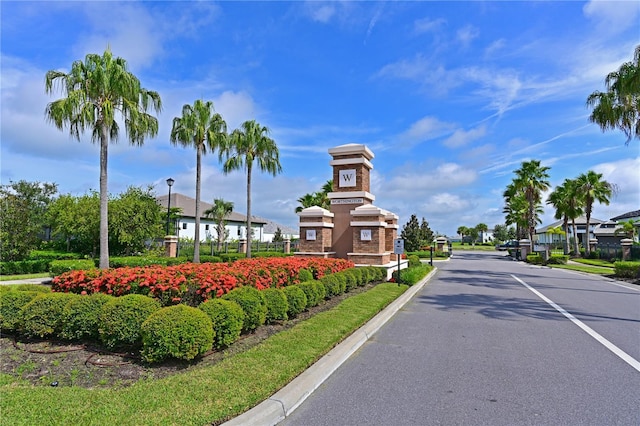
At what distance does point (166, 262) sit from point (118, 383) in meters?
16.3

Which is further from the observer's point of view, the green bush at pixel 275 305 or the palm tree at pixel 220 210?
the palm tree at pixel 220 210

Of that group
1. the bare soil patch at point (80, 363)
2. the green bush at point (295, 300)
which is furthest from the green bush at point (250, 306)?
the green bush at point (295, 300)

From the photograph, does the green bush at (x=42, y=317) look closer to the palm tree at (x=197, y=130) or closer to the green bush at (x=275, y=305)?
the green bush at (x=275, y=305)

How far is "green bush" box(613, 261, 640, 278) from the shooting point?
748 inches

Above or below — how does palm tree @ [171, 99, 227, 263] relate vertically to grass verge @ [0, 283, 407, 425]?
above

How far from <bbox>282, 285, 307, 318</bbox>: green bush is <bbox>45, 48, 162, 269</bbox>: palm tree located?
1022 centimetres

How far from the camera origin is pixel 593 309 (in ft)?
34.0

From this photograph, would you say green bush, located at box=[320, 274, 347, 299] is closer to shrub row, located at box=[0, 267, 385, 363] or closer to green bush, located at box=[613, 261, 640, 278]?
shrub row, located at box=[0, 267, 385, 363]

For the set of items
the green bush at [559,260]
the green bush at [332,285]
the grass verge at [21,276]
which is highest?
the green bush at [332,285]

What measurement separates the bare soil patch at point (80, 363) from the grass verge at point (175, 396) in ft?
0.80

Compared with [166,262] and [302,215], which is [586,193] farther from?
[166,262]

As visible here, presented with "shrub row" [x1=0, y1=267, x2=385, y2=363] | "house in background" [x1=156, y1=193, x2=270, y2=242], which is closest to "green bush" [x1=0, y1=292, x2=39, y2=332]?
"shrub row" [x1=0, y1=267, x2=385, y2=363]

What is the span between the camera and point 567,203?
39594 millimetres

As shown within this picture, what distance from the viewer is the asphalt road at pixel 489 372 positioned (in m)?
4.03
